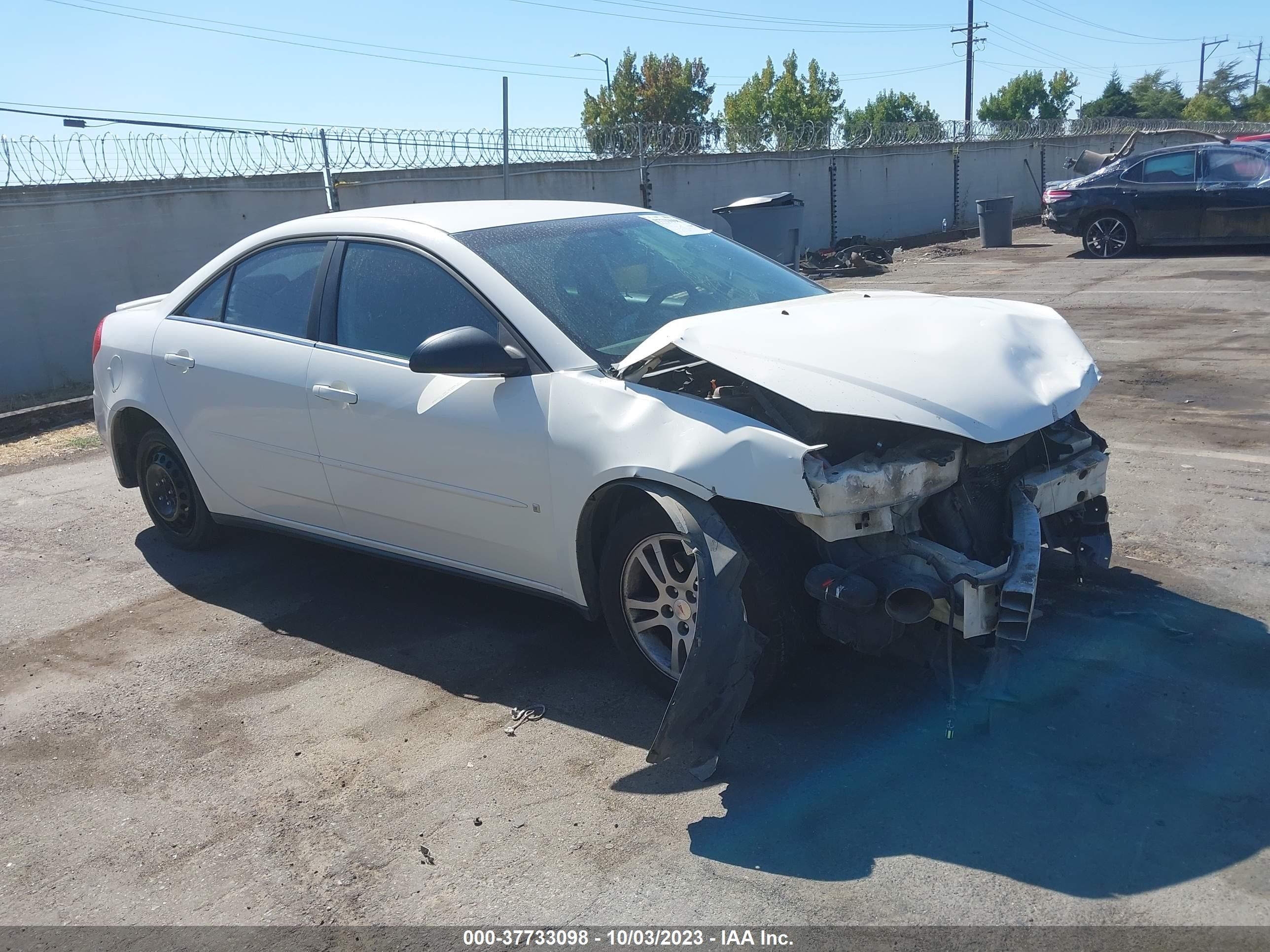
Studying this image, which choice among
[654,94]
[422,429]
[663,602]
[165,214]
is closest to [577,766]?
[663,602]

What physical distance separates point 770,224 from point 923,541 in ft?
33.9

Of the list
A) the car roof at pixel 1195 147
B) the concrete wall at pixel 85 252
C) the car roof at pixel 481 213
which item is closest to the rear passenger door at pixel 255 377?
the car roof at pixel 481 213

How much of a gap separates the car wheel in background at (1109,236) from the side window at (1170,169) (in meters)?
0.77

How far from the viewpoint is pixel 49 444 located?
31.0 feet

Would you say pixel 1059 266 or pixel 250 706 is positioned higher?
pixel 1059 266

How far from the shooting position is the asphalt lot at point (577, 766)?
2953 millimetres

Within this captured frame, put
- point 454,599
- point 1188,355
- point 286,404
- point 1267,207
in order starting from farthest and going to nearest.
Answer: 1. point 1267,207
2. point 1188,355
3. point 454,599
4. point 286,404

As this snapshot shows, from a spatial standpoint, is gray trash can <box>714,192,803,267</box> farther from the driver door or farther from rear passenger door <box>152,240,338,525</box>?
the driver door

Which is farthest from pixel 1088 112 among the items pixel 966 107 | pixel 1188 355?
pixel 1188 355

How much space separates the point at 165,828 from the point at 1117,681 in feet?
10.3

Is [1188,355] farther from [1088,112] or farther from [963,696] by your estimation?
[1088,112]

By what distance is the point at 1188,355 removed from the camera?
9406 millimetres

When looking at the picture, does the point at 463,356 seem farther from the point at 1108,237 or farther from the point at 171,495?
the point at 1108,237

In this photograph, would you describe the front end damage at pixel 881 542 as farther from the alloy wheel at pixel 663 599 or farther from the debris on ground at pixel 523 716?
the debris on ground at pixel 523 716
